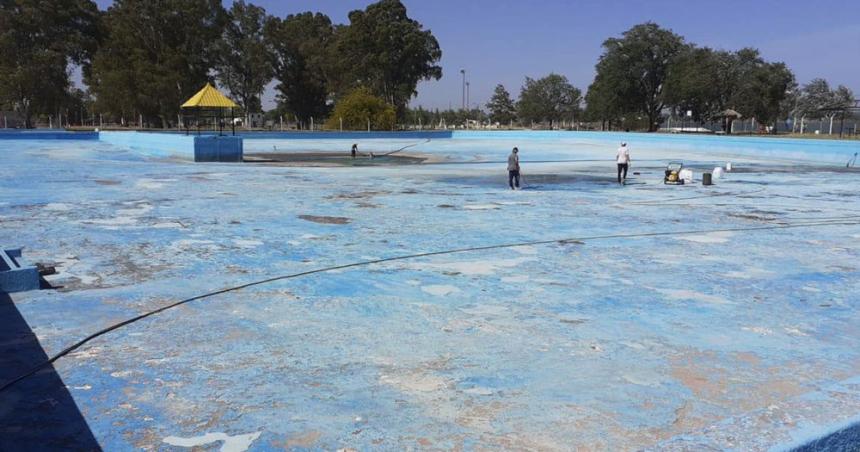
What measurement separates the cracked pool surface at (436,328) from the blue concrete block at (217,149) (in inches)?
563

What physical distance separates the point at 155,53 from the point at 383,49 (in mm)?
24313

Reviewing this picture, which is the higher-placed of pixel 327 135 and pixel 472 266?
pixel 327 135

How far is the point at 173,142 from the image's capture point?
32.0m

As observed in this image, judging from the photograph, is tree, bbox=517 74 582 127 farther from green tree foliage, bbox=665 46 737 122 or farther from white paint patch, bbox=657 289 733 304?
white paint patch, bbox=657 289 733 304

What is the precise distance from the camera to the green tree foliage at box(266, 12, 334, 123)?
266 feet

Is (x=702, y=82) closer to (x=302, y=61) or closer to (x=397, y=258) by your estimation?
(x=302, y=61)

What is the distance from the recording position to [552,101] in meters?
106

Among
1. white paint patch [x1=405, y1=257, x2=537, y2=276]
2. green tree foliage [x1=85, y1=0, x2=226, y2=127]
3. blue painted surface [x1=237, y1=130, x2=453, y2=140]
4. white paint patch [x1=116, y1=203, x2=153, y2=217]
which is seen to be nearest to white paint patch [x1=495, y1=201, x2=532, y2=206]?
white paint patch [x1=405, y1=257, x2=537, y2=276]

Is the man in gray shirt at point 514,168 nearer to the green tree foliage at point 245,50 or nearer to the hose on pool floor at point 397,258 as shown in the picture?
the hose on pool floor at point 397,258

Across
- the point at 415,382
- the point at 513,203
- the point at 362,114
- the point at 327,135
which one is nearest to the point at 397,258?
the point at 415,382

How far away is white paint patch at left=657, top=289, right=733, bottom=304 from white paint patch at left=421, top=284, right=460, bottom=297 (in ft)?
8.07

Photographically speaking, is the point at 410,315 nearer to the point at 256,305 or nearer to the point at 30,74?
the point at 256,305

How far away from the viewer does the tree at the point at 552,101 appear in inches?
4171

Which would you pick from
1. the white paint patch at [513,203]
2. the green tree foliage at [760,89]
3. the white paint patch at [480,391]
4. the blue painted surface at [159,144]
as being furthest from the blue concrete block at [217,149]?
the green tree foliage at [760,89]
